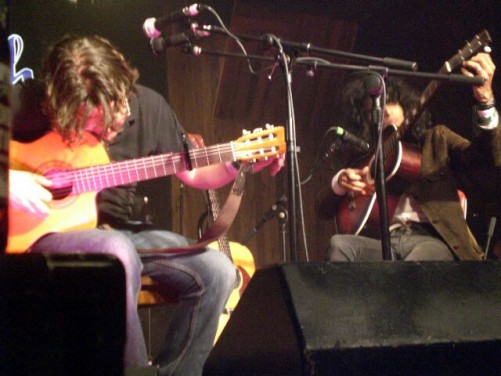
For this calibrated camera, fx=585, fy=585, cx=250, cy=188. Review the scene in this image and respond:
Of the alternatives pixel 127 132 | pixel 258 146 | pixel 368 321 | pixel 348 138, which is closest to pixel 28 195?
pixel 127 132

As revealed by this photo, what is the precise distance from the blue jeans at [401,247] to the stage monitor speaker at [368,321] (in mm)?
1094

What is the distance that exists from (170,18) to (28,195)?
2.42ft

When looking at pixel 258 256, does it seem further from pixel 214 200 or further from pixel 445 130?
pixel 445 130

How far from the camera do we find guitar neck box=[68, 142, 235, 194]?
2000mm

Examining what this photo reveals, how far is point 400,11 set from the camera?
4043 mm

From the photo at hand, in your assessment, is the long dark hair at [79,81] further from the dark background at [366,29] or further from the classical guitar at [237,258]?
the dark background at [366,29]

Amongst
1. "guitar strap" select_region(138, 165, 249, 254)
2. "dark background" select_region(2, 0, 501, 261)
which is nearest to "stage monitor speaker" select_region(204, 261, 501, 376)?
"guitar strap" select_region(138, 165, 249, 254)

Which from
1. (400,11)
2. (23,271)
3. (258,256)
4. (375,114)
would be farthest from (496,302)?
(258,256)

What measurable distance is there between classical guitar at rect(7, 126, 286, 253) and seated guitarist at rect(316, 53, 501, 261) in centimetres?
100

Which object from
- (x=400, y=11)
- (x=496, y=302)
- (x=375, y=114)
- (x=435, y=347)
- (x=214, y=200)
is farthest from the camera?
(x=400, y=11)

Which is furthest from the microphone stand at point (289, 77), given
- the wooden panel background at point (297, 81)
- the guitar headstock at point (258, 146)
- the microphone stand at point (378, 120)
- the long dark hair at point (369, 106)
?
the wooden panel background at point (297, 81)

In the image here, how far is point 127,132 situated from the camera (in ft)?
7.22

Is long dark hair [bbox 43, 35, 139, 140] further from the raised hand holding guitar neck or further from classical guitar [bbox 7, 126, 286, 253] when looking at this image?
the raised hand holding guitar neck

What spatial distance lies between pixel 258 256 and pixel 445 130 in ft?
7.27
